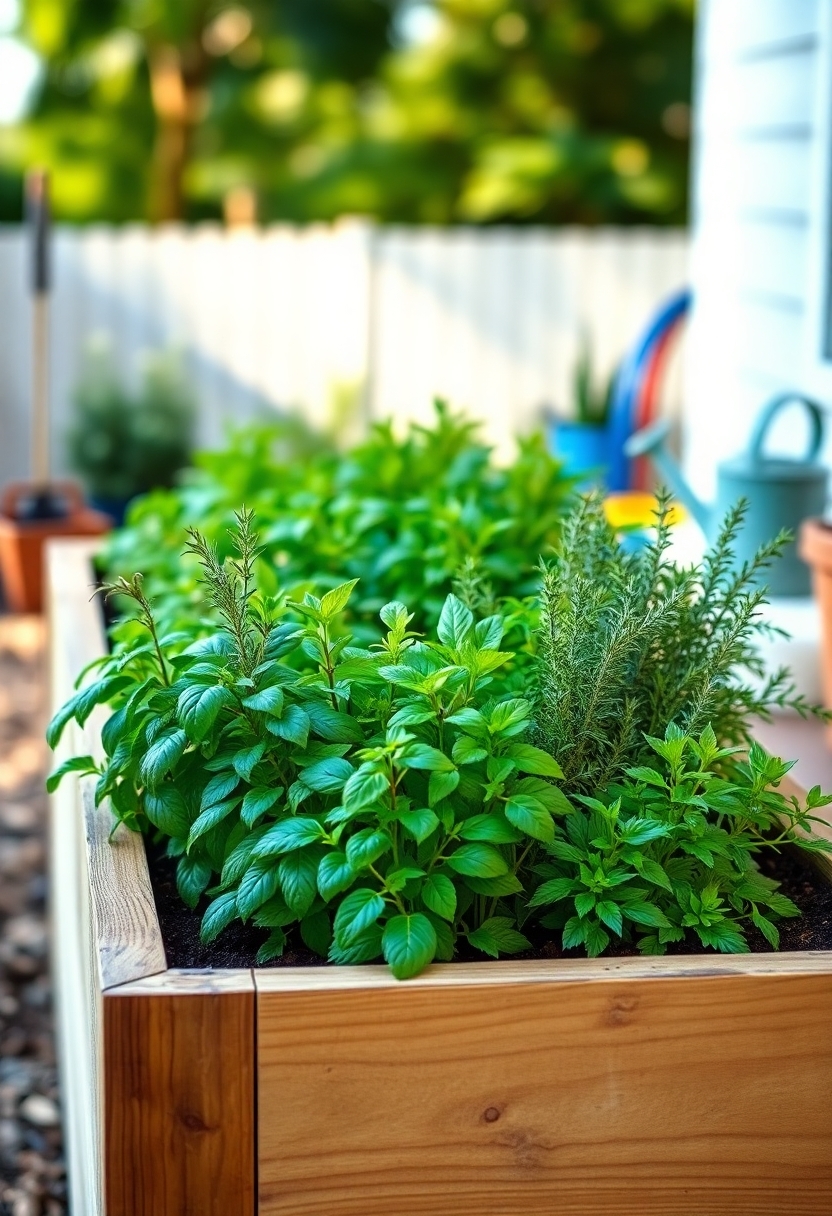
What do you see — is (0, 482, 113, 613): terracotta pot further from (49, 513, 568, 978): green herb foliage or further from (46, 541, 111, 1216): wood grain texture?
(49, 513, 568, 978): green herb foliage

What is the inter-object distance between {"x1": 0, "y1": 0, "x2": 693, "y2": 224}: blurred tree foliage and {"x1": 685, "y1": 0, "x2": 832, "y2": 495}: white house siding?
5.88m

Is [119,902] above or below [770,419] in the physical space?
below

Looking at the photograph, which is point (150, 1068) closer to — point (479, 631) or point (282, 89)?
point (479, 631)

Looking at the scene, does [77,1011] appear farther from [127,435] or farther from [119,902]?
[127,435]

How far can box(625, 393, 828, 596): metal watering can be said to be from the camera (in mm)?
2420

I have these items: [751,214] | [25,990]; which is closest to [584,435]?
[751,214]

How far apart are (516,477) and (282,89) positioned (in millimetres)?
8762

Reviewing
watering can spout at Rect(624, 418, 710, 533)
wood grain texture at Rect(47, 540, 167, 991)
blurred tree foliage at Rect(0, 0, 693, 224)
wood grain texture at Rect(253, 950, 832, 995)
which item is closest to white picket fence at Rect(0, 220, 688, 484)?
blurred tree foliage at Rect(0, 0, 693, 224)

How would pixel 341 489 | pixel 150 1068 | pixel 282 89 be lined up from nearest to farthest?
1. pixel 150 1068
2. pixel 341 489
3. pixel 282 89

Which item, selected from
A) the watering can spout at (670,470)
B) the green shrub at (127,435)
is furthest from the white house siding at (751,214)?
the green shrub at (127,435)

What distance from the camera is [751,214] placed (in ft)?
12.0

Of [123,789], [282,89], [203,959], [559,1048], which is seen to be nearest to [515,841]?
[559,1048]

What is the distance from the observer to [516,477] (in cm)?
208

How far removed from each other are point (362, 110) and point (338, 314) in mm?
3636
